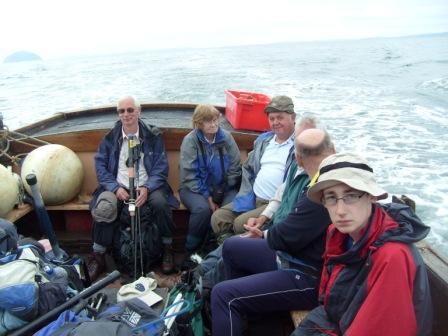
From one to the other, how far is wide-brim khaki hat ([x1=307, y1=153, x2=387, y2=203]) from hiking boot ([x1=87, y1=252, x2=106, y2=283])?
2.33m

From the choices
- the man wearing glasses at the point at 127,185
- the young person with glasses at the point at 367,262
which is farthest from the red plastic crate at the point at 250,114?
the young person with glasses at the point at 367,262

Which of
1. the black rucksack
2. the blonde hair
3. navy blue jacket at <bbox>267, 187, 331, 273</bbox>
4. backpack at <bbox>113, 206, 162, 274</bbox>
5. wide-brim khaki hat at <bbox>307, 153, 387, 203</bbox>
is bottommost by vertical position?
backpack at <bbox>113, 206, 162, 274</bbox>

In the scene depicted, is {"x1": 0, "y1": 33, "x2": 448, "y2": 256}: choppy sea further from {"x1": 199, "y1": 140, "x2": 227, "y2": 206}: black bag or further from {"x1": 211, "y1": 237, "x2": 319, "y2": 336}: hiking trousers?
{"x1": 211, "y1": 237, "x2": 319, "y2": 336}: hiking trousers

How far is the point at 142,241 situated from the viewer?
3287mm

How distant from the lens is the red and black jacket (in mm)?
1297

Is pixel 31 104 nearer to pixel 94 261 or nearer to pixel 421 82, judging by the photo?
pixel 94 261

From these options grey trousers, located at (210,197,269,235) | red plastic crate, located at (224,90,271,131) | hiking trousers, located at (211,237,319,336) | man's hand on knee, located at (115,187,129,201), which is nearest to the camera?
hiking trousers, located at (211,237,319,336)

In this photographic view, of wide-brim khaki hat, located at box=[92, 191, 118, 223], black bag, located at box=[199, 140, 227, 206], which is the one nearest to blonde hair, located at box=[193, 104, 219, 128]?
black bag, located at box=[199, 140, 227, 206]

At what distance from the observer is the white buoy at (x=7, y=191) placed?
10.5 feet

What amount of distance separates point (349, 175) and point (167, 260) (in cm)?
230

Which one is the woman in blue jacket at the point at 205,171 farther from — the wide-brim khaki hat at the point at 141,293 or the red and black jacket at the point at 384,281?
the red and black jacket at the point at 384,281

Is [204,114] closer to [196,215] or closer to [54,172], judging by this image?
[196,215]

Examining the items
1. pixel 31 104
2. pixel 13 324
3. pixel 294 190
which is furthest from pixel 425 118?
pixel 31 104

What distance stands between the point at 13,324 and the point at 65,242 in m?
1.90
